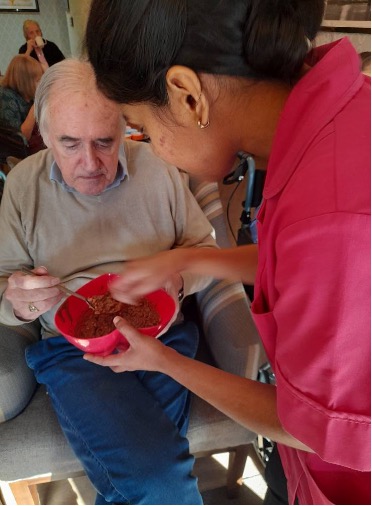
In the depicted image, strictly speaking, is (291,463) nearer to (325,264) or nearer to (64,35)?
(325,264)

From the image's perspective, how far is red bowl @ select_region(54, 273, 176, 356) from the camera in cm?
108

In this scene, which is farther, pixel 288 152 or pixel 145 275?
pixel 145 275

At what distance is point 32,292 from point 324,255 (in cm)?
88

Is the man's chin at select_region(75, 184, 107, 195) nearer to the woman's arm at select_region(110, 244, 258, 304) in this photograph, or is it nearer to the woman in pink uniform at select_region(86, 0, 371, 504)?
the woman's arm at select_region(110, 244, 258, 304)

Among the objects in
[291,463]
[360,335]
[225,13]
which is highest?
[225,13]

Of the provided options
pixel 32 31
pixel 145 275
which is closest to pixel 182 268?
pixel 145 275

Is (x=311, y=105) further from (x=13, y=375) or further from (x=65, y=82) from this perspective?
(x=13, y=375)

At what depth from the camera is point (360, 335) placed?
1.59ft

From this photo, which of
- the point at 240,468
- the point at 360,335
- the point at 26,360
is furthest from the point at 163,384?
the point at 360,335

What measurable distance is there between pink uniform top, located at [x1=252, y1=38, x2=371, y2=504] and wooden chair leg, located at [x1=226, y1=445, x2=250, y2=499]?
1000mm

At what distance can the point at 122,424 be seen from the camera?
3.64 feet

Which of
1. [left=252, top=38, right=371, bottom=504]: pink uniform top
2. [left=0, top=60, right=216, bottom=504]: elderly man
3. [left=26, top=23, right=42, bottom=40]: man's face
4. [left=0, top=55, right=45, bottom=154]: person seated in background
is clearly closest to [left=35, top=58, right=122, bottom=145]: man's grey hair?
[left=0, top=60, right=216, bottom=504]: elderly man

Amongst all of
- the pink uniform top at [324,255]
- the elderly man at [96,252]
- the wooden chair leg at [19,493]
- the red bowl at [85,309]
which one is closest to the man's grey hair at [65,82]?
the elderly man at [96,252]

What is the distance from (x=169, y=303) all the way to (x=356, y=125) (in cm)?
81
